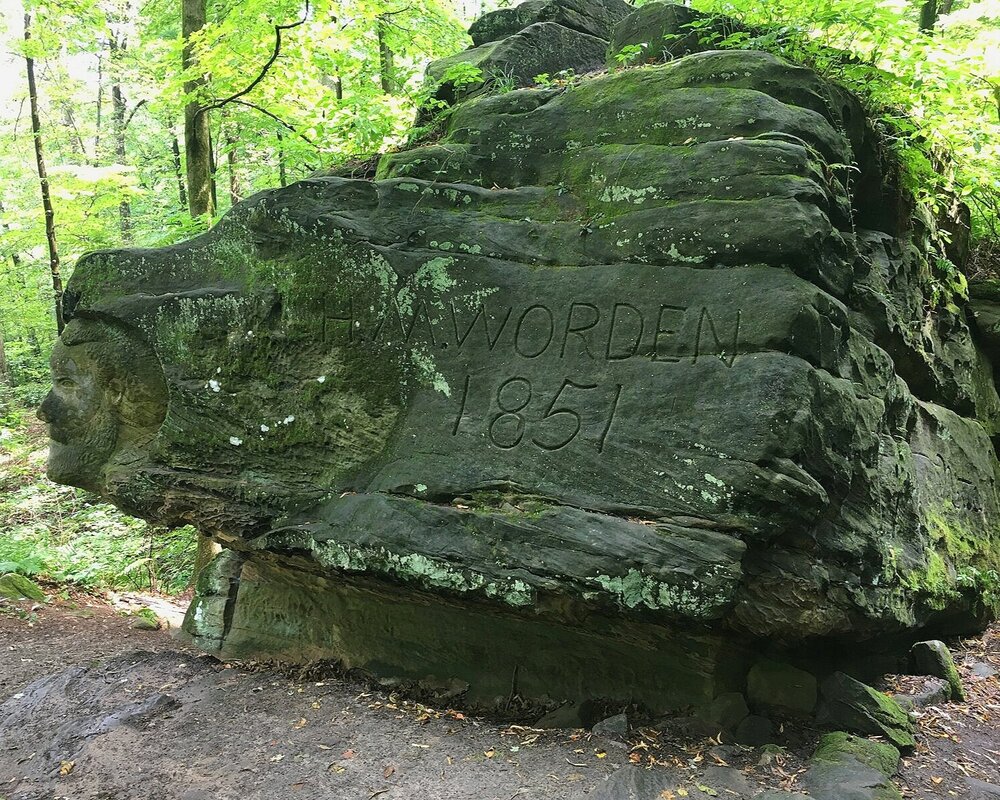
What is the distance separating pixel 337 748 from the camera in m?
4.48

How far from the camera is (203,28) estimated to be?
30.7 ft

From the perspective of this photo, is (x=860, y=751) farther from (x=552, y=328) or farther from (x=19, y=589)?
(x=19, y=589)

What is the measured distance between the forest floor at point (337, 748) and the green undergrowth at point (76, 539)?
4496mm

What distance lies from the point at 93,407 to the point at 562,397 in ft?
13.8

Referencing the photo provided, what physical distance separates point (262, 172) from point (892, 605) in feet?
52.8

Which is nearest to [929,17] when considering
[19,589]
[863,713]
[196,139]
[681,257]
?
[681,257]

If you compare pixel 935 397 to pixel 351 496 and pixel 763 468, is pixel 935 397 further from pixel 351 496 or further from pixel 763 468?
pixel 351 496

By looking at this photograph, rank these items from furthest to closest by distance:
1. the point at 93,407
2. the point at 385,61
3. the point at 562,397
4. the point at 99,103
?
the point at 99,103, the point at 385,61, the point at 93,407, the point at 562,397

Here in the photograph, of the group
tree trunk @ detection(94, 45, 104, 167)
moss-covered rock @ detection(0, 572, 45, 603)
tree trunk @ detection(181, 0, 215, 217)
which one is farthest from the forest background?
tree trunk @ detection(94, 45, 104, 167)

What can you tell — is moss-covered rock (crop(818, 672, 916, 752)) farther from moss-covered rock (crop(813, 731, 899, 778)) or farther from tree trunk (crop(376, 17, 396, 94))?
tree trunk (crop(376, 17, 396, 94))

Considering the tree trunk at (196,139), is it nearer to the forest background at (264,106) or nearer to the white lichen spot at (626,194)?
the forest background at (264,106)

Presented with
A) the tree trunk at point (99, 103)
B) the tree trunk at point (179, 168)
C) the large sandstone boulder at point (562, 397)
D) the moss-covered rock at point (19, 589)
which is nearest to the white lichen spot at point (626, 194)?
the large sandstone boulder at point (562, 397)

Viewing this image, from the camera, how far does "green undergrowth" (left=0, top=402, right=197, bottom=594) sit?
10023mm

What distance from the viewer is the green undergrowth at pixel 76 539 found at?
10023 millimetres
